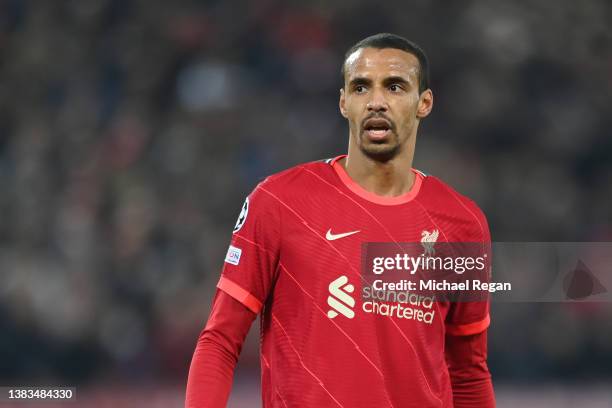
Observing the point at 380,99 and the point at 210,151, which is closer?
the point at 380,99

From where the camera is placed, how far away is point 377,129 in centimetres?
275

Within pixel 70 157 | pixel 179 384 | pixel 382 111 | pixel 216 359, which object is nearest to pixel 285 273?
pixel 216 359

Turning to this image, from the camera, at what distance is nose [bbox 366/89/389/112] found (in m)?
2.71

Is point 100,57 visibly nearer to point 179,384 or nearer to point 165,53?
point 165,53

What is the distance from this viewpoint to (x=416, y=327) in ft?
8.77

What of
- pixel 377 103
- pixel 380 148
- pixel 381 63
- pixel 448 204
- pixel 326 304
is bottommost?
pixel 326 304

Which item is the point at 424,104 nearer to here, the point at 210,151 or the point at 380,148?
the point at 380,148

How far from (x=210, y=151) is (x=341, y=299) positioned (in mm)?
4678

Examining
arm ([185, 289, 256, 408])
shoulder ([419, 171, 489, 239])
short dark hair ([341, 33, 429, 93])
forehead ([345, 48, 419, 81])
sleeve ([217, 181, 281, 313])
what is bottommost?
arm ([185, 289, 256, 408])

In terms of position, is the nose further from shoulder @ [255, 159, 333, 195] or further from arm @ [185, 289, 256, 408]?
arm @ [185, 289, 256, 408]

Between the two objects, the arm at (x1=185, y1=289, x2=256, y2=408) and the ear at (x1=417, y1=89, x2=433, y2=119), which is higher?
the ear at (x1=417, y1=89, x2=433, y2=119)

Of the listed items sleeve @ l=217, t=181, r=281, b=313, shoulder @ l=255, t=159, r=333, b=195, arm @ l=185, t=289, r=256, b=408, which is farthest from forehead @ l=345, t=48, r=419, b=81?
arm @ l=185, t=289, r=256, b=408

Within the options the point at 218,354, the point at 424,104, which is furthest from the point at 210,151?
the point at 218,354

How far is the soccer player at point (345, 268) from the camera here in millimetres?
2564
